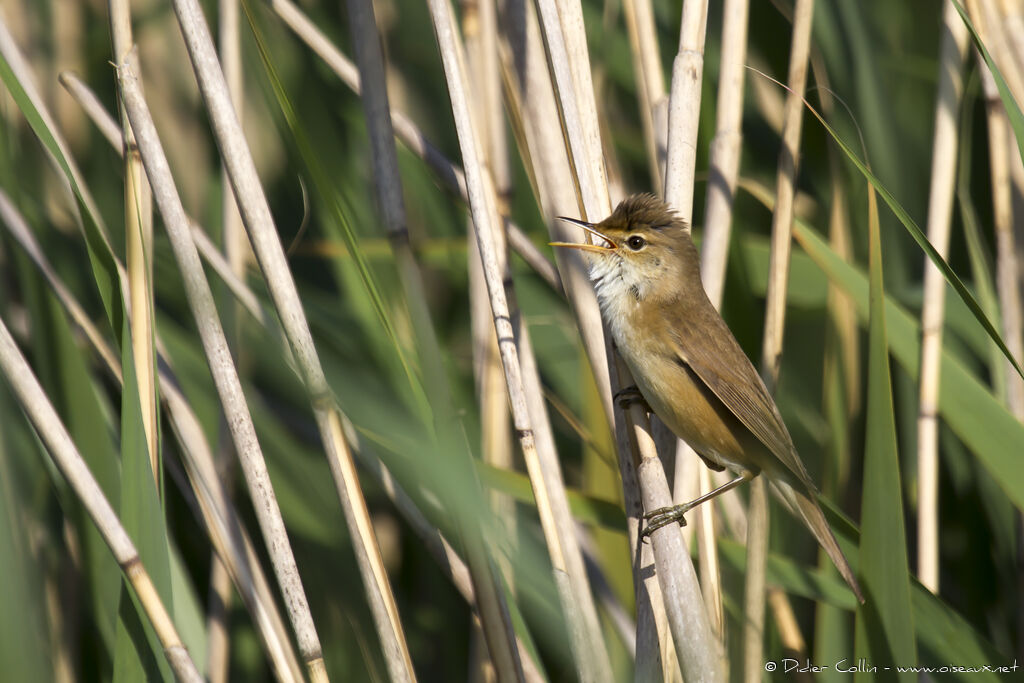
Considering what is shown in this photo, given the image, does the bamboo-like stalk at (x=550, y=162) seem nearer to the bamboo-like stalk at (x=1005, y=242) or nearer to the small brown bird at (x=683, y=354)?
the small brown bird at (x=683, y=354)

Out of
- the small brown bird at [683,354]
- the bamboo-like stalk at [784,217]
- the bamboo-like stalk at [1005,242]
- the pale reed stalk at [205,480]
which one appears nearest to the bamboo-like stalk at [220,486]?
the pale reed stalk at [205,480]

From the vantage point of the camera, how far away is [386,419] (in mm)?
1903

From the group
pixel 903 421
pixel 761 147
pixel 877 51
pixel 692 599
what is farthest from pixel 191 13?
pixel 903 421

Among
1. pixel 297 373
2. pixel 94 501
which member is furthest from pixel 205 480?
pixel 94 501

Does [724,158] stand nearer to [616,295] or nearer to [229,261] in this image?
[616,295]

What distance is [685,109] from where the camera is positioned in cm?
171

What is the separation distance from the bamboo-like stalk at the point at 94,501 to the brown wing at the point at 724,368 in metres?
1.16

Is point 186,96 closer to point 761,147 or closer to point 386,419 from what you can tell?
point 386,419

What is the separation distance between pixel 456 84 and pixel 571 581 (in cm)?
96

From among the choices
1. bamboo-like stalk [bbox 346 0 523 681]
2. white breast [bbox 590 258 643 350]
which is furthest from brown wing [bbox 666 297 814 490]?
bamboo-like stalk [bbox 346 0 523 681]

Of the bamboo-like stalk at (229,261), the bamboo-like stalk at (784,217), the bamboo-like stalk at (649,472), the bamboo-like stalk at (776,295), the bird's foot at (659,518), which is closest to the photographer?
the bamboo-like stalk at (649,472)

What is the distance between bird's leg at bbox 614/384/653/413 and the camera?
70.5 inches

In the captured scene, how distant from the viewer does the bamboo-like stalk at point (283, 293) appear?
→ 158cm

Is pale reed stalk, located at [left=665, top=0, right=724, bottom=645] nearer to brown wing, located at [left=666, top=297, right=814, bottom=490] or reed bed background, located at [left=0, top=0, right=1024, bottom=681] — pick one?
reed bed background, located at [left=0, top=0, right=1024, bottom=681]
